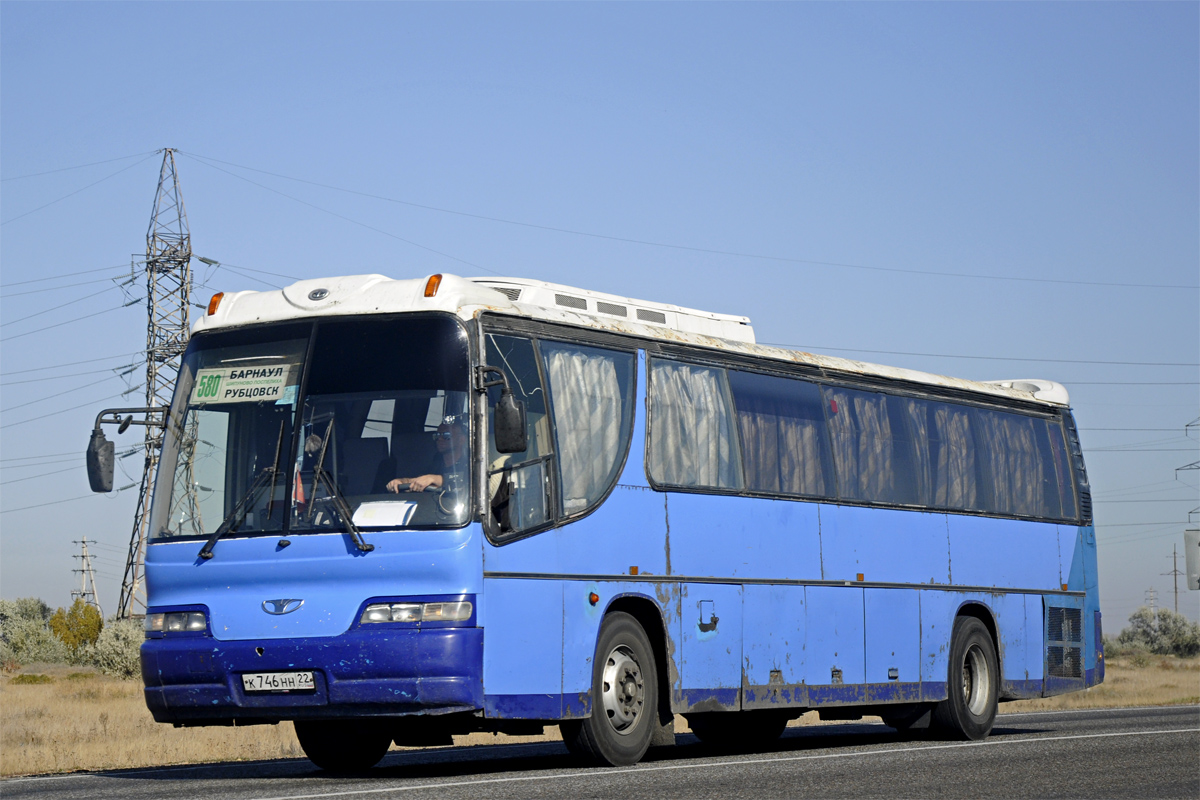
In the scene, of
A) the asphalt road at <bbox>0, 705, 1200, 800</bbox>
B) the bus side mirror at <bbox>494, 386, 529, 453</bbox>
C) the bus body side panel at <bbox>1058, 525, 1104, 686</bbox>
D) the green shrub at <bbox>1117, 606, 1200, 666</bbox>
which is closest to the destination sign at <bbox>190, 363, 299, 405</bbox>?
the bus side mirror at <bbox>494, 386, 529, 453</bbox>

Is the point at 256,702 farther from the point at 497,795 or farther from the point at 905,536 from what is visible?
the point at 905,536

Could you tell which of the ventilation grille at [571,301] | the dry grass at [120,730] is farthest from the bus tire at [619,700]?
the dry grass at [120,730]

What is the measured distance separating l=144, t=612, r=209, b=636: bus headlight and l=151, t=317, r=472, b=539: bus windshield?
597 mm

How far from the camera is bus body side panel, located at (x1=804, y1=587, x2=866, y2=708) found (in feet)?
50.3

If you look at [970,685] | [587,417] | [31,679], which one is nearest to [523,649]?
[587,417]

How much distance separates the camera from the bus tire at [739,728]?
17078mm

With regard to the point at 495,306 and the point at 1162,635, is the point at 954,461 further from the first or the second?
the point at 1162,635

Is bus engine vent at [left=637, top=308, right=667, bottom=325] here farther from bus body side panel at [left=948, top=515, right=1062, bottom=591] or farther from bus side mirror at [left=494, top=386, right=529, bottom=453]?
bus body side panel at [left=948, top=515, right=1062, bottom=591]

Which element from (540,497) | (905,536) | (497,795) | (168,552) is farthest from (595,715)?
(905,536)

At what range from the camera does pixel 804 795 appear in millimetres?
10430

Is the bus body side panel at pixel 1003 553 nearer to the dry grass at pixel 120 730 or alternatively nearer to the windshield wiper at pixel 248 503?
the dry grass at pixel 120 730

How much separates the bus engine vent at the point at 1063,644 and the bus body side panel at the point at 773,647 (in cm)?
519

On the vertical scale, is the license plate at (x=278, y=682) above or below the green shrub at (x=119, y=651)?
above

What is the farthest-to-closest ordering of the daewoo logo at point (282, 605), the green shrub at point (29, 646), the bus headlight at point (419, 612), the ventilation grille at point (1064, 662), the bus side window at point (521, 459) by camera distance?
the green shrub at point (29, 646)
the ventilation grille at point (1064, 662)
the bus side window at point (521, 459)
the daewoo logo at point (282, 605)
the bus headlight at point (419, 612)
